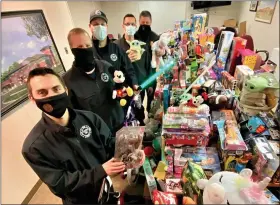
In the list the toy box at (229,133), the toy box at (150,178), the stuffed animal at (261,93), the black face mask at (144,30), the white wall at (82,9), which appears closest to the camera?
the stuffed animal at (261,93)

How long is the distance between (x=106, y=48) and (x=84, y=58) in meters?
0.46

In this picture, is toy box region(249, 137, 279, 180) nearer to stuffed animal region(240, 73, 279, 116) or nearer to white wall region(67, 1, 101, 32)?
stuffed animal region(240, 73, 279, 116)

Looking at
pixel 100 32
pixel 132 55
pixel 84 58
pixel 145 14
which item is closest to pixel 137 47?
pixel 132 55

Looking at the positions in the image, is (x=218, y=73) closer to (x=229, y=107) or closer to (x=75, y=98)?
(x=229, y=107)

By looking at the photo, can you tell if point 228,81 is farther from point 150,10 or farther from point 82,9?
point 82,9

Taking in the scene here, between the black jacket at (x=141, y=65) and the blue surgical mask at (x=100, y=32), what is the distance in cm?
42

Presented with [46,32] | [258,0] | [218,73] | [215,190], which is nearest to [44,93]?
[215,190]

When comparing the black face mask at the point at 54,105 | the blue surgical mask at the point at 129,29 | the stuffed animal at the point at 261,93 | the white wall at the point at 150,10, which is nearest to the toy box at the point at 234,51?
the white wall at the point at 150,10

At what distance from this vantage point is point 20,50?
1530 mm

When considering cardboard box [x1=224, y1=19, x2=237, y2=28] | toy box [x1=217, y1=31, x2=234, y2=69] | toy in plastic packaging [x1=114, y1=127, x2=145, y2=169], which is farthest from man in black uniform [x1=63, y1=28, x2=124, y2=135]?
cardboard box [x1=224, y1=19, x2=237, y2=28]

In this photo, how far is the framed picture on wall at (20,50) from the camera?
54.1 inches

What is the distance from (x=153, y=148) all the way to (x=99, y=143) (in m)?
0.40

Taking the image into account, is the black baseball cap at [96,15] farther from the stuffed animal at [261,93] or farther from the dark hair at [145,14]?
the stuffed animal at [261,93]

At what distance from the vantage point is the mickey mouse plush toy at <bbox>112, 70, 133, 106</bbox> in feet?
4.25
